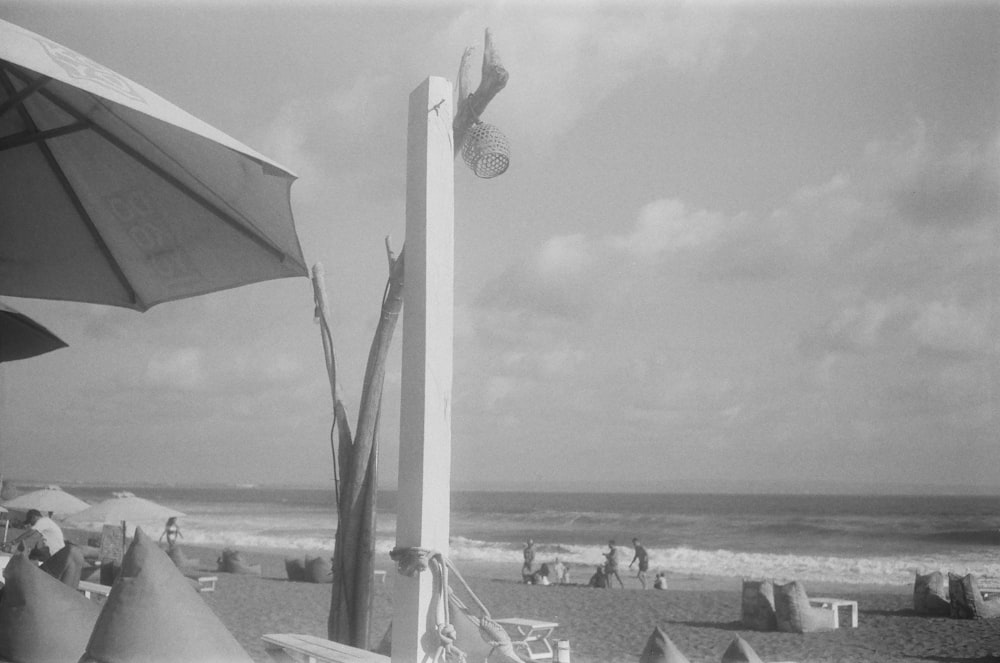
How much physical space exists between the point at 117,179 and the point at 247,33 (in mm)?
2365

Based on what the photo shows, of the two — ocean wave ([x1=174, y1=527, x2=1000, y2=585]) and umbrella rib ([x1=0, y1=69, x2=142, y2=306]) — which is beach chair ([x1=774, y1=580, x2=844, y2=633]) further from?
ocean wave ([x1=174, y1=527, x2=1000, y2=585])

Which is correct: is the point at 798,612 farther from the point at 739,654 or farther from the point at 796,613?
the point at 739,654

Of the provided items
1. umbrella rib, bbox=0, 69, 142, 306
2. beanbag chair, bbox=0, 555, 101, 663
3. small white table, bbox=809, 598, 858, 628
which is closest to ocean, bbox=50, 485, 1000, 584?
small white table, bbox=809, 598, 858, 628

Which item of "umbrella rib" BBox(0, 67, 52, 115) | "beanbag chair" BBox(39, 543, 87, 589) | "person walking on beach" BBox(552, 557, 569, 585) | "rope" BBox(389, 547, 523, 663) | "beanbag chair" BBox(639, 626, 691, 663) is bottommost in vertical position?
"person walking on beach" BBox(552, 557, 569, 585)

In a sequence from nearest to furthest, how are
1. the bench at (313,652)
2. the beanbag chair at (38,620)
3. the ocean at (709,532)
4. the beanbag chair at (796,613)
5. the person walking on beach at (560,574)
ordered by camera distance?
the beanbag chair at (38,620) → the bench at (313,652) → the beanbag chair at (796,613) → the person walking on beach at (560,574) → the ocean at (709,532)

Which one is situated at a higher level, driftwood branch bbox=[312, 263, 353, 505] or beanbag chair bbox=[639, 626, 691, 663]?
driftwood branch bbox=[312, 263, 353, 505]

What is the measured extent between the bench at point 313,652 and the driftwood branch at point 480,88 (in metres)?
1.40

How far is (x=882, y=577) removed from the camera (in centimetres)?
2189

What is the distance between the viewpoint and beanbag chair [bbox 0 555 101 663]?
2057mm

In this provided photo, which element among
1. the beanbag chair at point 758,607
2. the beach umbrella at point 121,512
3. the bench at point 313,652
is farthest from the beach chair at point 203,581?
the bench at point 313,652

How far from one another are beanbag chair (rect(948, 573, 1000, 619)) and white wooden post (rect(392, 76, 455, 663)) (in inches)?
434

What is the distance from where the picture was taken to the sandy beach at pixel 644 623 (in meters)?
8.88

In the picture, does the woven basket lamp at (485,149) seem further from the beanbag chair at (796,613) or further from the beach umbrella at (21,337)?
the beanbag chair at (796,613)

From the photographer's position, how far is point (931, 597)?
465 inches
